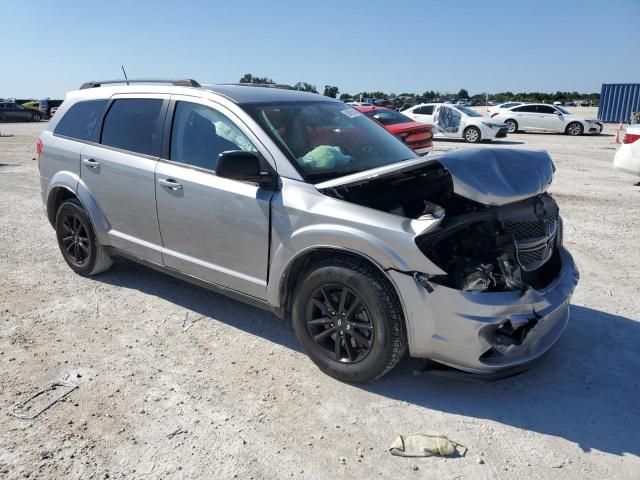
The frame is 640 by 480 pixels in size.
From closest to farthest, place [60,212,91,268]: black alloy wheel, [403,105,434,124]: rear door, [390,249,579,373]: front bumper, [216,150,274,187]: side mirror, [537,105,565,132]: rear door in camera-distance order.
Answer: [390,249,579,373]: front bumper
[216,150,274,187]: side mirror
[60,212,91,268]: black alloy wheel
[403,105,434,124]: rear door
[537,105,565,132]: rear door

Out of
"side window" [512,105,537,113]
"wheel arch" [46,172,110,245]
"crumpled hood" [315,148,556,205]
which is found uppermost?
"side window" [512,105,537,113]

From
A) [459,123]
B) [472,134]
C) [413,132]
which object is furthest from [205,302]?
[459,123]

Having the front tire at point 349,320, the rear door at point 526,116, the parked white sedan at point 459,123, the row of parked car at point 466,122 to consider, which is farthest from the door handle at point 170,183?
the rear door at point 526,116

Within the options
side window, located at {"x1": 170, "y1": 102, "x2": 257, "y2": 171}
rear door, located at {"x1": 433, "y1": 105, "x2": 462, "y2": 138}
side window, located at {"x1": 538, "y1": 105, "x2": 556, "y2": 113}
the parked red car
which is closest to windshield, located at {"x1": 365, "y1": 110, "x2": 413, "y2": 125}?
the parked red car

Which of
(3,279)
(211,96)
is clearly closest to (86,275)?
(3,279)

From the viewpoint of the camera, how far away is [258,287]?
12.2 ft

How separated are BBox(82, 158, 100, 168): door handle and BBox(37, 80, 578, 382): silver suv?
3 centimetres

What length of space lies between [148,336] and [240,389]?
1109 millimetres

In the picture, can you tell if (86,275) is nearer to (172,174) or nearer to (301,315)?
(172,174)

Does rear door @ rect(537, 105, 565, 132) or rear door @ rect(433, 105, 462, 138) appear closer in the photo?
rear door @ rect(433, 105, 462, 138)

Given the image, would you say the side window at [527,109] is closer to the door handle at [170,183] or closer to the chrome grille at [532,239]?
the chrome grille at [532,239]

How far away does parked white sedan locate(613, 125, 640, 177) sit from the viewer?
9656 mm

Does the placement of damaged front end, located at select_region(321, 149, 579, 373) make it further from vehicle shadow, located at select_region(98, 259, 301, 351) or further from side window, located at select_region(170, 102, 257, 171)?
vehicle shadow, located at select_region(98, 259, 301, 351)

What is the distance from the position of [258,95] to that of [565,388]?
3017 mm
